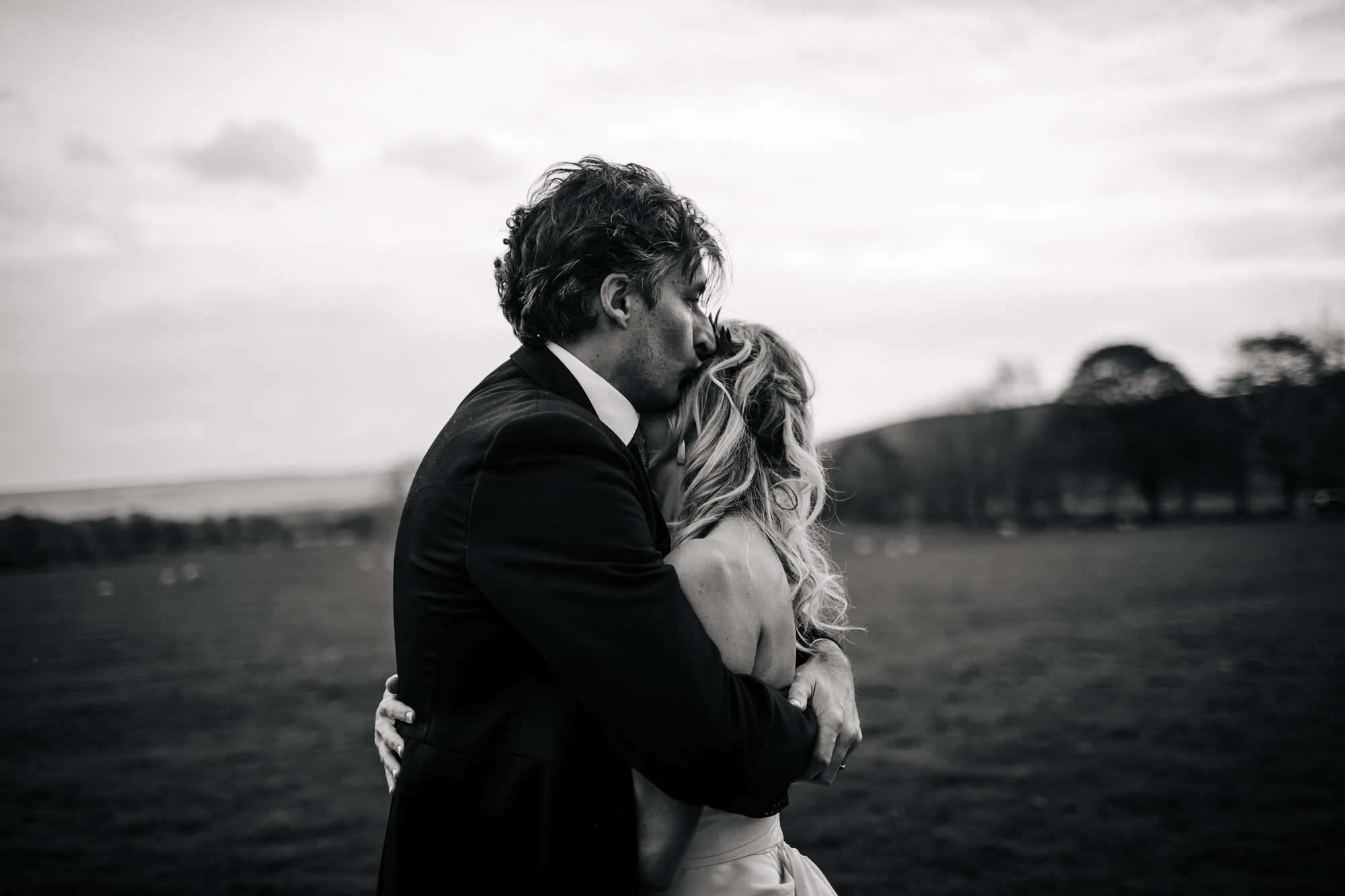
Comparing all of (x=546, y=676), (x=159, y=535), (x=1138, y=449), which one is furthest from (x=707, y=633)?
(x=1138, y=449)

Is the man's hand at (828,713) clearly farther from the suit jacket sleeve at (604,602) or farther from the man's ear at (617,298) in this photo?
the man's ear at (617,298)

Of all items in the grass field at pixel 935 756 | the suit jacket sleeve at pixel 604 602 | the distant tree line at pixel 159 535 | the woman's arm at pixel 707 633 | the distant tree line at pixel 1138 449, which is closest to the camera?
the suit jacket sleeve at pixel 604 602

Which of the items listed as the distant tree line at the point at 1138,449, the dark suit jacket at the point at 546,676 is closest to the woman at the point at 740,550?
the dark suit jacket at the point at 546,676

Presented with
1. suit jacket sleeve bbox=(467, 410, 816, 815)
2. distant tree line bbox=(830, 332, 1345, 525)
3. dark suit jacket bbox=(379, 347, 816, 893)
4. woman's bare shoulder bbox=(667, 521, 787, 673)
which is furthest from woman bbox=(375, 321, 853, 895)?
distant tree line bbox=(830, 332, 1345, 525)

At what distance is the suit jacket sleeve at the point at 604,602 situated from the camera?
6.42 ft

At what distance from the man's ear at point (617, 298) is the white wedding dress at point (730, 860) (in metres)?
1.54

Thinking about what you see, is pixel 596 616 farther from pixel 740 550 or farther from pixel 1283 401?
pixel 1283 401

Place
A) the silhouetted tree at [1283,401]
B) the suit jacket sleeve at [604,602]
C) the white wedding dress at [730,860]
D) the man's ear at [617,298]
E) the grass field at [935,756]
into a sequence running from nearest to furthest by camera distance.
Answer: the suit jacket sleeve at [604,602], the man's ear at [617,298], the white wedding dress at [730,860], the grass field at [935,756], the silhouetted tree at [1283,401]

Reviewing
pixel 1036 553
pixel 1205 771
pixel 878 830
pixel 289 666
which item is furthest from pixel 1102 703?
pixel 1036 553

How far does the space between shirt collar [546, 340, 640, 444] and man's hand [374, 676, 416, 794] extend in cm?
90

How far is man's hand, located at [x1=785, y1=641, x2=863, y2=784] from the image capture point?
2.45 metres

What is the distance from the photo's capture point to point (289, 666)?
24.1m

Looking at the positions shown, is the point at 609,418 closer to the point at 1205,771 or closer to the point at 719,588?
the point at 719,588

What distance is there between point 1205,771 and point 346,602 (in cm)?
3971
